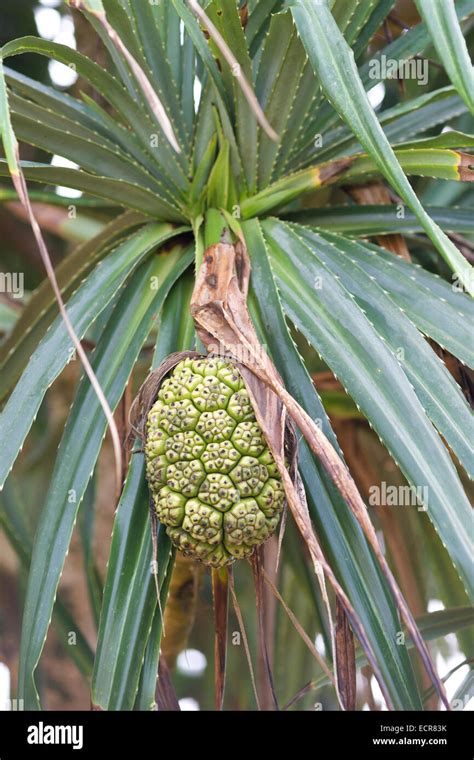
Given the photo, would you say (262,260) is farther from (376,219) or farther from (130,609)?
(130,609)

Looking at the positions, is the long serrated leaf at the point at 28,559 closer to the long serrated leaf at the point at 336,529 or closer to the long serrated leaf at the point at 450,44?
the long serrated leaf at the point at 336,529

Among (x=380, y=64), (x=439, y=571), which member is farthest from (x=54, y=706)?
(x=380, y=64)

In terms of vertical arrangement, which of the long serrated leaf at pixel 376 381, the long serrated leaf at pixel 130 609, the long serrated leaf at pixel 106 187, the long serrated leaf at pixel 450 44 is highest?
the long serrated leaf at pixel 106 187

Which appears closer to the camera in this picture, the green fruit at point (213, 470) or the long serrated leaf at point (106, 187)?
the green fruit at point (213, 470)

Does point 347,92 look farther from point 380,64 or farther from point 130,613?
point 130,613

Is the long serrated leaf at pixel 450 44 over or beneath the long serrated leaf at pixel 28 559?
over

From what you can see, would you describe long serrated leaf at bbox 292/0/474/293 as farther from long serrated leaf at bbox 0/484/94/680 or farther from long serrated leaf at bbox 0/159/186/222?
long serrated leaf at bbox 0/484/94/680

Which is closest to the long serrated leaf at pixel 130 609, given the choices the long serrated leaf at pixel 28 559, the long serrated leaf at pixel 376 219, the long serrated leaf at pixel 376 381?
the long serrated leaf at pixel 376 381

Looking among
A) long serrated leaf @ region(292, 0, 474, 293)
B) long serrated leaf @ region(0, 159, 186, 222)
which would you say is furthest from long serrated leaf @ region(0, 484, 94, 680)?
long serrated leaf @ region(292, 0, 474, 293)
